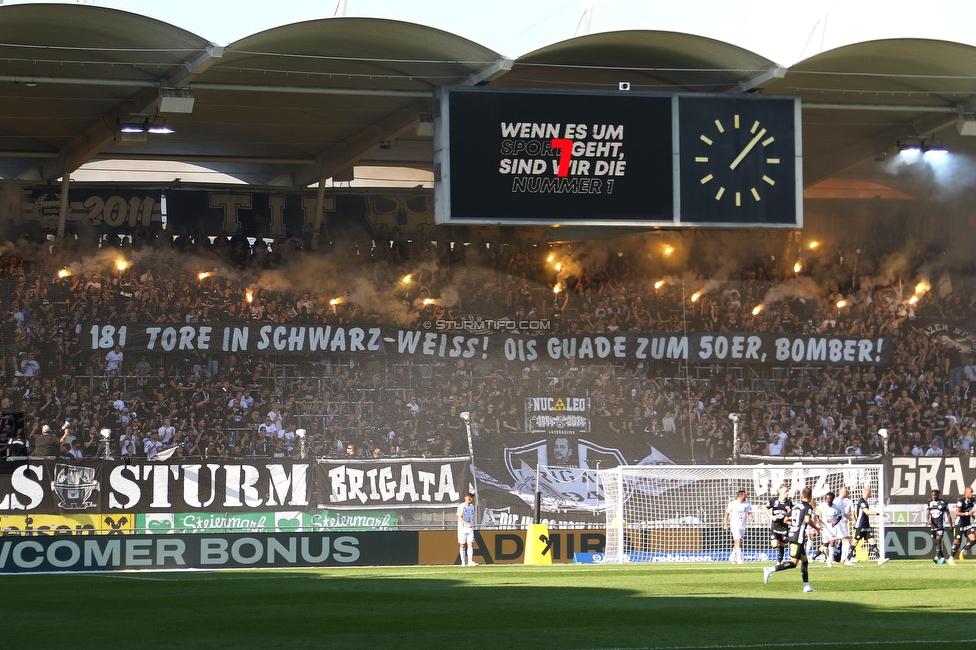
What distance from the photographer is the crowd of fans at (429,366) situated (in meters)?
31.0

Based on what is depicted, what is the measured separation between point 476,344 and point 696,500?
283 inches

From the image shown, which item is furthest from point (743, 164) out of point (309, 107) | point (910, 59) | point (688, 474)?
point (309, 107)

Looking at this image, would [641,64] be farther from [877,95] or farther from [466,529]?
[466,529]

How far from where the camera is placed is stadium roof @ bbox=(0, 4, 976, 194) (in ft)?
84.4

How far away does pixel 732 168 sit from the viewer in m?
27.0

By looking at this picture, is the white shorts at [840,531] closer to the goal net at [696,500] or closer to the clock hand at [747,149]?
the goal net at [696,500]

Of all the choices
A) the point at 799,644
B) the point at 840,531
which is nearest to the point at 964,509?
the point at 840,531

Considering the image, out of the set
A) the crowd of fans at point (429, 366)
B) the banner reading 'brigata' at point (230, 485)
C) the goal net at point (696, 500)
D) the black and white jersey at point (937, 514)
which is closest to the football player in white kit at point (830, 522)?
the black and white jersey at point (937, 514)

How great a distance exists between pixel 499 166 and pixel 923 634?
16.5 m

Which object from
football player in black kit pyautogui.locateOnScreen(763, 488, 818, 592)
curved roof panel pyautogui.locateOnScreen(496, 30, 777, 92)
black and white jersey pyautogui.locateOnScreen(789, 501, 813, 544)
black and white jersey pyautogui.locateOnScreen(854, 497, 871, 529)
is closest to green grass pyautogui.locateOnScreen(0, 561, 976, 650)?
football player in black kit pyautogui.locateOnScreen(763, 488, 818, 592)

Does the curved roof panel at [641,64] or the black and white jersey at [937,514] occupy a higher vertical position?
the curved roof panel at [641,64]

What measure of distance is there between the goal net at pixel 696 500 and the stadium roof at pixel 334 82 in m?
8.46

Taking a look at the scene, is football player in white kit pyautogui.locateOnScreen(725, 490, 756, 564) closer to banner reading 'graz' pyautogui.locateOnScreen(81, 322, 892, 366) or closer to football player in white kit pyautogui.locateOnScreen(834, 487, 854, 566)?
football player in white kit pyautogui.locateOnScreen(834, 487, 854, 566)

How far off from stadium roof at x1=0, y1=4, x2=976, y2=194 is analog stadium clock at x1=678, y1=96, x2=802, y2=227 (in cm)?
117
